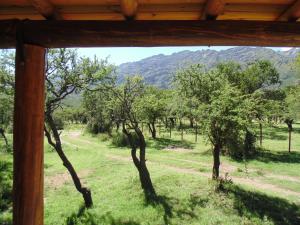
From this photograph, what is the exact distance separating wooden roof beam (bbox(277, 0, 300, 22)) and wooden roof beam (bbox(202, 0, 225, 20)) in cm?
76

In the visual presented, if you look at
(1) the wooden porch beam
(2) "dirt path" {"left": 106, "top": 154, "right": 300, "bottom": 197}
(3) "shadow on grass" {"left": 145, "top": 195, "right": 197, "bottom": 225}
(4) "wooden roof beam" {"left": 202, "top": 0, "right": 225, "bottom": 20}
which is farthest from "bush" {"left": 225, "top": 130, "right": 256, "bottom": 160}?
(4) "wooden roof beam" {"left": 202, "top": 0, "right": 225, "bottom": 20}

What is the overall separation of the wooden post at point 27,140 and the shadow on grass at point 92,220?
1032 cm

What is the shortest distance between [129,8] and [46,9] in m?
0.93

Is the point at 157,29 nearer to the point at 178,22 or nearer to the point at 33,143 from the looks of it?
the point at 178,22

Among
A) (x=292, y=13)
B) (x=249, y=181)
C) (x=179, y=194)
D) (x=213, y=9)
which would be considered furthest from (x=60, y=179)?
(x=292, y=13)

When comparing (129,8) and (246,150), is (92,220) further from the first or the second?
(246,150)

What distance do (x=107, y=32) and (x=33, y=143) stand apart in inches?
61.9

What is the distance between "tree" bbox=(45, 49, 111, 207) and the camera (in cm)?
1583

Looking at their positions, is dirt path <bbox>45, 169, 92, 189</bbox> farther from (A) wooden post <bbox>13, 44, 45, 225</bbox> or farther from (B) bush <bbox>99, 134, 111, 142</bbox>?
(B) bush <bbox>99, 134, 111, 142</bbox>

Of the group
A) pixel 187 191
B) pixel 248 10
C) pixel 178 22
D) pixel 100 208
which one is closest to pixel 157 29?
pixel 178 22

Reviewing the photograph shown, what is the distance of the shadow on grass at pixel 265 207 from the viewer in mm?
14516

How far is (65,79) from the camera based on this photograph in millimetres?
16000

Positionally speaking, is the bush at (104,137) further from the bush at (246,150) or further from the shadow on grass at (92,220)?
the shadow on grass at (92,220)

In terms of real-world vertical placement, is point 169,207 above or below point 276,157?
below
